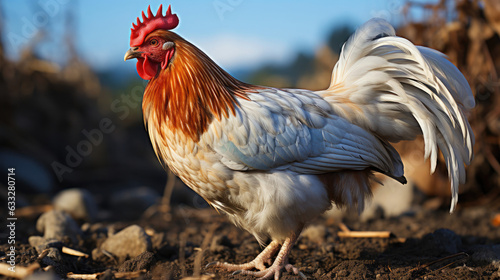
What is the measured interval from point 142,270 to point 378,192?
4529mm

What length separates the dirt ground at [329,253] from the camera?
3.35 meters

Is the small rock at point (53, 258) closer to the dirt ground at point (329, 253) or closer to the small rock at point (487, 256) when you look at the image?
the dirt ground at point (329, 253)

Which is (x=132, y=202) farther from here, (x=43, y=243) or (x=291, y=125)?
(x=291, y=125)

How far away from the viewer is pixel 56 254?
11.4ft

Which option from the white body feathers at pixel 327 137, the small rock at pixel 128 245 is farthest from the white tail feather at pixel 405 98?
the small rock at pixel 128 245

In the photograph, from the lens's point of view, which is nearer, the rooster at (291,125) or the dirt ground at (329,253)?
the rooster at (291,125)

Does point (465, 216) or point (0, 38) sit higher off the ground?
point (0, 38)

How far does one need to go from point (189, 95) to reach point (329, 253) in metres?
2.08

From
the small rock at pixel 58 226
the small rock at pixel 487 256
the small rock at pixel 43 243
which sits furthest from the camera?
the small rock at pixel 58 226

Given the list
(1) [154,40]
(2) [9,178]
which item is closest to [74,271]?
(1) [154,40]

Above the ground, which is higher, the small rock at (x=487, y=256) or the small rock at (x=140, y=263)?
the small rock at (x=140, y=263)

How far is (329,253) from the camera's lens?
4078 millimetres

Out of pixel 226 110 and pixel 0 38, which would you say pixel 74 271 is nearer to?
pixel 226 110

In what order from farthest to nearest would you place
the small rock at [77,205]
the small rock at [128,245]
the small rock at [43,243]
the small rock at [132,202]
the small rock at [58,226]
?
the small rock at [132,202]
the small rock at [77,205]
the small rock at [58,226]
the small rock at [128,245]
the small rock at [43,243]
